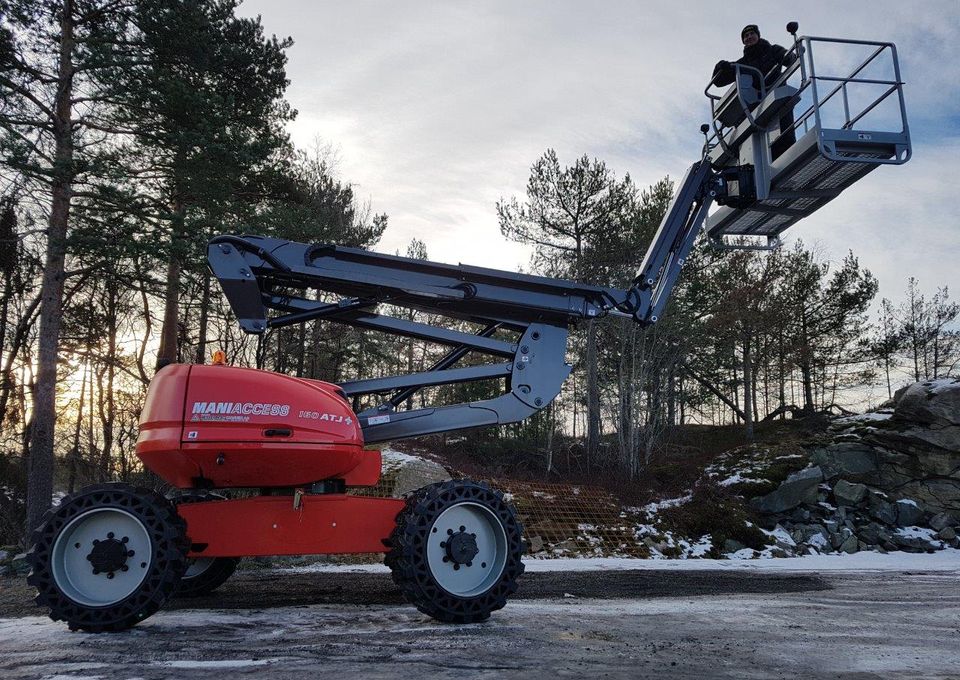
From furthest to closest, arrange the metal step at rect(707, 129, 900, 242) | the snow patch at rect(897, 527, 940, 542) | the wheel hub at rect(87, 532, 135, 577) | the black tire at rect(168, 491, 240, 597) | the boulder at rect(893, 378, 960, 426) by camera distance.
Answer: the boulder at rect(893, 378, 960, 426) → the snow patch at rect(897, 527, 940, 542) → the black tire at rect(168, 491, 240, 597) → the metal step at rect(707, 129, 900, 242) → the wheel hub at rect(87, 532, 135, 577)

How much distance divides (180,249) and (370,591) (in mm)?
8260

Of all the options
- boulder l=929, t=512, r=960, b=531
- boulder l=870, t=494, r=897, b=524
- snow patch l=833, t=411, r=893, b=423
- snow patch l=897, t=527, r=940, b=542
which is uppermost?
snow patch l=833, t=411, r=893, b=423

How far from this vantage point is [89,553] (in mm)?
4582

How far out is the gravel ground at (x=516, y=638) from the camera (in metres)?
3.50

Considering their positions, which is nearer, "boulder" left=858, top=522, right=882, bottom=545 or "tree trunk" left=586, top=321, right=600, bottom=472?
"boulder" left=858, top=522, right=882, bottom=545

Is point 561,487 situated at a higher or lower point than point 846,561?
higher

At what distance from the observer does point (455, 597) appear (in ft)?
15.6

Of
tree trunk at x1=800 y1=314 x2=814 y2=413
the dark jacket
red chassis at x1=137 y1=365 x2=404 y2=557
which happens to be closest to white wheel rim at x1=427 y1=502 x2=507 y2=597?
red chassis at x1=137 y1=365 x2=404 y2=557

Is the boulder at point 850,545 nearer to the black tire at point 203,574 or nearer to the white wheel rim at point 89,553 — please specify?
the black tire at point 203,574

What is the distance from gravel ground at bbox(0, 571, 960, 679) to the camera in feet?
11.5

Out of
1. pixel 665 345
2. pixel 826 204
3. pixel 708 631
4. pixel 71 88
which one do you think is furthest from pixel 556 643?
pixel 665 345

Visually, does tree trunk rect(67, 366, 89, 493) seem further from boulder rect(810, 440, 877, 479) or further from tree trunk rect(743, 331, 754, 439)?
tree trunk rect(743, 331, 754, 439)

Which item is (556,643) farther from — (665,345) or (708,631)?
(665,345)

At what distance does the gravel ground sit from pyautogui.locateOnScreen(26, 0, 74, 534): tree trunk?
5979 mm
